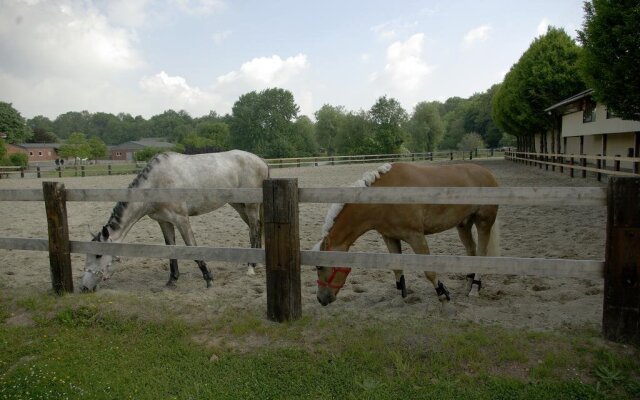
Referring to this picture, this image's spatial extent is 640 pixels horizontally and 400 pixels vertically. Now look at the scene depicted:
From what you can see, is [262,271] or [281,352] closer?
[281,352]

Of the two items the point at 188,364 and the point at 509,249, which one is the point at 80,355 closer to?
the point at 188,364

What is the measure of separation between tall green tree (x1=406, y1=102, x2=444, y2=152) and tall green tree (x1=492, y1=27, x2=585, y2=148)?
36.6 metres

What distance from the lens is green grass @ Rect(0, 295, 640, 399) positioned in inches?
111

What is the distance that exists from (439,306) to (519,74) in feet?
114

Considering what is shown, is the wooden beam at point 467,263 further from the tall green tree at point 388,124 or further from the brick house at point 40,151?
the brick house at point 40,151

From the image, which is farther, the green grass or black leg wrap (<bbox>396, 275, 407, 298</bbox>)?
black leg wrap (<bbox>396, 275, 407, 298</bbox>)

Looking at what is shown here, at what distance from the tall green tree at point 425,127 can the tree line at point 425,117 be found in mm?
164

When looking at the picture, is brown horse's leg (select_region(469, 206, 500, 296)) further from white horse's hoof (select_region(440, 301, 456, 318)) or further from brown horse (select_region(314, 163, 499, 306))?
white horse's hoof (select_region(440, 301, 456, 318))

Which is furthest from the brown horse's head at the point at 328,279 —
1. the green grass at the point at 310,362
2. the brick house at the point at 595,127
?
the brick house at the point at 595,127

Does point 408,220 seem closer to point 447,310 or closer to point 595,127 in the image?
point 447,310

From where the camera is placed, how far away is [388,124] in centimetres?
6075

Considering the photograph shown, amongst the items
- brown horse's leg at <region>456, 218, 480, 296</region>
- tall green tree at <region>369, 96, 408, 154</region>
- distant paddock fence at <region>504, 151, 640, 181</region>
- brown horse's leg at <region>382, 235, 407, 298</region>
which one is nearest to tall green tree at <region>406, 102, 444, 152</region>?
tall green tree at <region>369, 96, 408, 154</region>

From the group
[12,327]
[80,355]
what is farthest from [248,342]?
[12,327]

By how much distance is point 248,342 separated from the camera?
3.53 meters
